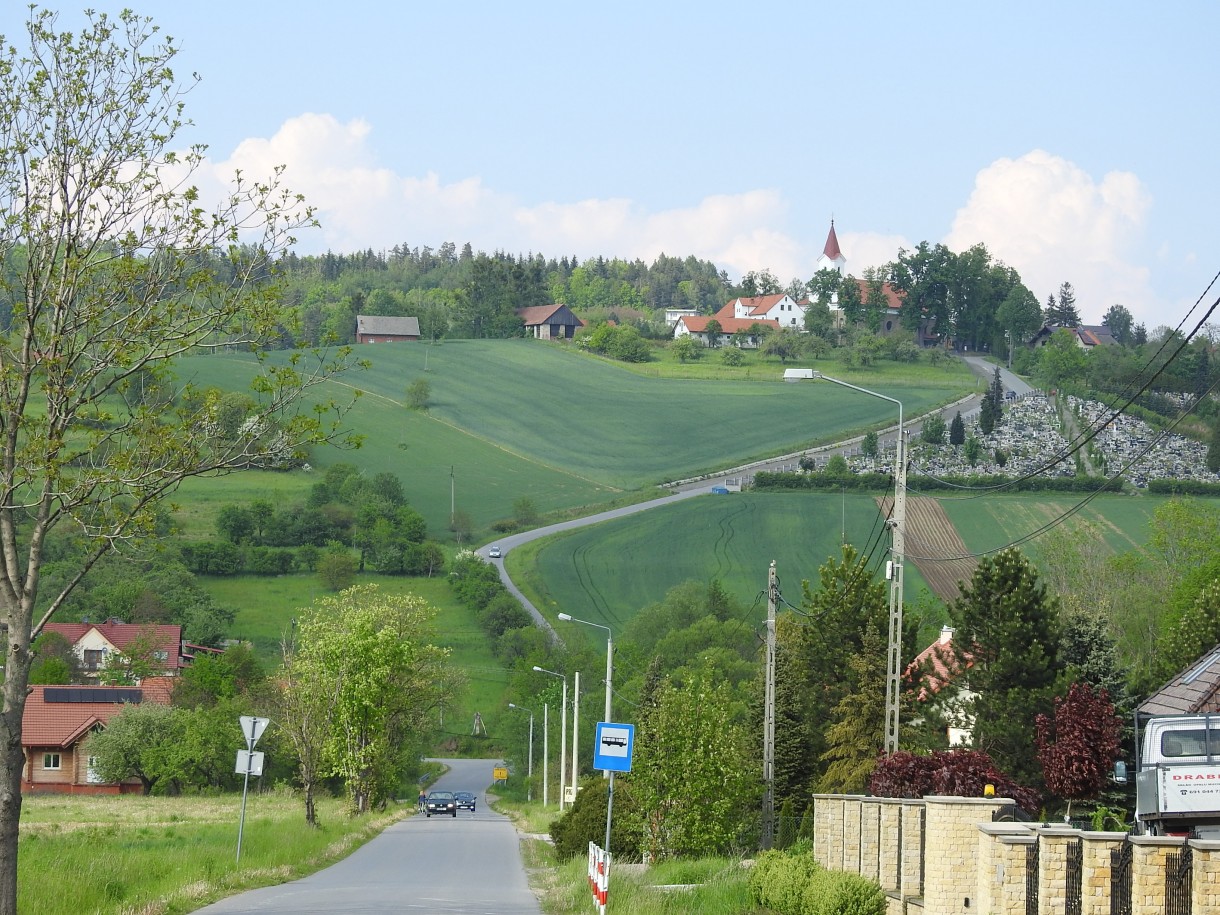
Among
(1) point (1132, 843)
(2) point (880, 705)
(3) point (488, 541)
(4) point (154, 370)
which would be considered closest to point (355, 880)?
(4) point (154, 370)

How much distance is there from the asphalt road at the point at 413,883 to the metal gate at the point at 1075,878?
8996 mm

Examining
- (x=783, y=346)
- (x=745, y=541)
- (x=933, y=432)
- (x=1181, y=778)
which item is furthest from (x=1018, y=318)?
(x=1181, y=778)

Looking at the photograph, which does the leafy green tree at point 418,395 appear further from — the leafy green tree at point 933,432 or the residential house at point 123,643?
the leafy green tree at point 933,432

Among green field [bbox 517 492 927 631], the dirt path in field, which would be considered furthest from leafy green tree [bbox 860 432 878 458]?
the dirt path in field

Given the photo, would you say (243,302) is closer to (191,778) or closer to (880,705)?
(880,705)

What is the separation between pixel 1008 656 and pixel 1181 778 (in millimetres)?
17329

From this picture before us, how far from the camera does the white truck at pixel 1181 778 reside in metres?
22.9

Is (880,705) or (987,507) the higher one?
(987,507)

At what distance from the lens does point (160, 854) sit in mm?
25391

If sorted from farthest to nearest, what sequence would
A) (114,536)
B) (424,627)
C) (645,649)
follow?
(645,649) < (424,627) < (114,536)

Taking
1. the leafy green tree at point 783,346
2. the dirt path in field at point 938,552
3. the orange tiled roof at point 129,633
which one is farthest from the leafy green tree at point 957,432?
the orange tiled roof at point 129,633

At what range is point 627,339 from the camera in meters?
177

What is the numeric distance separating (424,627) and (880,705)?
91.9 ft

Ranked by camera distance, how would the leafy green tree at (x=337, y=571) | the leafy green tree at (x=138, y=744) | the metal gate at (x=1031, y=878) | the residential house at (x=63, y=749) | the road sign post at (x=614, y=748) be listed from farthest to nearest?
1. the leafy green tree at (x=337, y=571)
2. the residential house at (x=63, y=749)
3. the leafy green tree at (x=138, y=744)
4. the road sign post at (x=614, y=748)
5. the metal gate at (x=1031, y=878)
